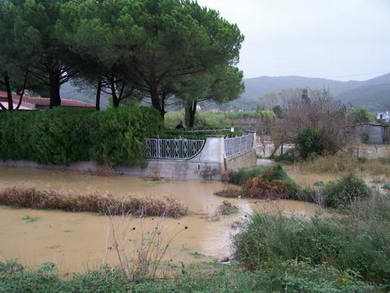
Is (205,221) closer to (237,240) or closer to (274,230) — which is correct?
(237,240)

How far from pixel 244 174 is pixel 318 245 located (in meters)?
10.3

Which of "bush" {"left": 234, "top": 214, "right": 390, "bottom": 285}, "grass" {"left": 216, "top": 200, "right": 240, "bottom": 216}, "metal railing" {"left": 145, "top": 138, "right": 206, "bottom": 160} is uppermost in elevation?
"metal railing" {"left": 145, "top": 138, "right": 206, "bottom": 160}

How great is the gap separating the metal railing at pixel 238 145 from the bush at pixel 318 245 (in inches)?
445

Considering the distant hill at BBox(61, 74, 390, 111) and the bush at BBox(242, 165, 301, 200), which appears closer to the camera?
the bush at BBox(242, 165, 301, 200)

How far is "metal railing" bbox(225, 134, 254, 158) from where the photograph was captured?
1930cm

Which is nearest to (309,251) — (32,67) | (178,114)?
(32,67)

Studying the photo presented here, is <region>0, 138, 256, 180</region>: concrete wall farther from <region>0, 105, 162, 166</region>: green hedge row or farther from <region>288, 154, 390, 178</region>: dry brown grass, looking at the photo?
<region>288, 154, 390, 178</region>: dry brown grass

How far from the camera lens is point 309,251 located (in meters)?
6.68

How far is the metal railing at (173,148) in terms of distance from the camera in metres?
18.3

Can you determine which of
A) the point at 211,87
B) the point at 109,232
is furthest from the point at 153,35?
the point at 109,232

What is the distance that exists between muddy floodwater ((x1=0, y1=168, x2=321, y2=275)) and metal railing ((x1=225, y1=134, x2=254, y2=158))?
381 cm

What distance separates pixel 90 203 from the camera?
1255 cm

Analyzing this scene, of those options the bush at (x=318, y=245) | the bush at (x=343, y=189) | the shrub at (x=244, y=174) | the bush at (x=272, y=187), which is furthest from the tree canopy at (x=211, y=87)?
the bush at (x=318, y=245)

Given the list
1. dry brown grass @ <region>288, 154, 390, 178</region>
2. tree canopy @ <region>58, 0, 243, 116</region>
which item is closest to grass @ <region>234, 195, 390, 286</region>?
tree canopy @ <region>58, 0, 243, 116</region>
